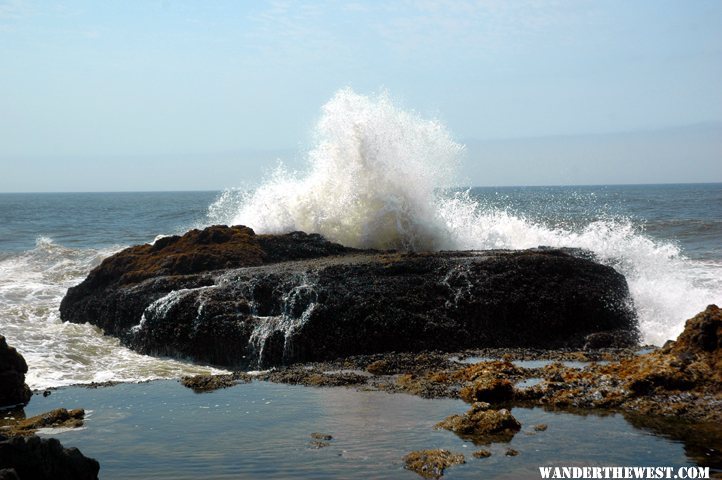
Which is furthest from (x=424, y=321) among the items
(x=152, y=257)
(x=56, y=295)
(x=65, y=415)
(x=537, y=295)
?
(x=56, y=295)

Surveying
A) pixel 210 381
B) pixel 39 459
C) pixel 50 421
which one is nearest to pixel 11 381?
pixel 50 421

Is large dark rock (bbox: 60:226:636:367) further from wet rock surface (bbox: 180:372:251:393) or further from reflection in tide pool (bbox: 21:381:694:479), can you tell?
reflection in tide pool (bbox: 21:381:694:479)

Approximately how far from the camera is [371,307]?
12.7 m

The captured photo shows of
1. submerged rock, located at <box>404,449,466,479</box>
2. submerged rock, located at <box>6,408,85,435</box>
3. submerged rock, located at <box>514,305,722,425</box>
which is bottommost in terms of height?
submerged rock, located at <box>6,408,85,435</box>

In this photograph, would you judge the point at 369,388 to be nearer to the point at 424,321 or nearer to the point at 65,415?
the point at 424,321

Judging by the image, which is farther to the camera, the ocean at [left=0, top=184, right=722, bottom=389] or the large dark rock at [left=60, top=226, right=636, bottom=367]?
the ocean at [left=0, top=184, right=722, bottom=389]

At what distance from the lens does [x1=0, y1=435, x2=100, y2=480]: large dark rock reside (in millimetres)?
6168

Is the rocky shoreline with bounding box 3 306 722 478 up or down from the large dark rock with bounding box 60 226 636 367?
down

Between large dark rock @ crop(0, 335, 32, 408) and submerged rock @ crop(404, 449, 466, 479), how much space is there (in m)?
5.48

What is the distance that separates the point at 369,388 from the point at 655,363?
3515mm

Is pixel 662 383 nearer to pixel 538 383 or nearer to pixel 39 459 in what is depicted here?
pixel 538 383

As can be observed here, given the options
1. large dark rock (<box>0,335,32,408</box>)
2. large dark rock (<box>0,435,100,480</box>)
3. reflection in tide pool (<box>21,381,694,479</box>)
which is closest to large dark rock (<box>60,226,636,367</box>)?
reflection in tide pool (<box>21,381,694,479</box>)

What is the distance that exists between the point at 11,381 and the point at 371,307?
17.6ft

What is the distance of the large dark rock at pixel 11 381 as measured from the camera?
32.7 ft
